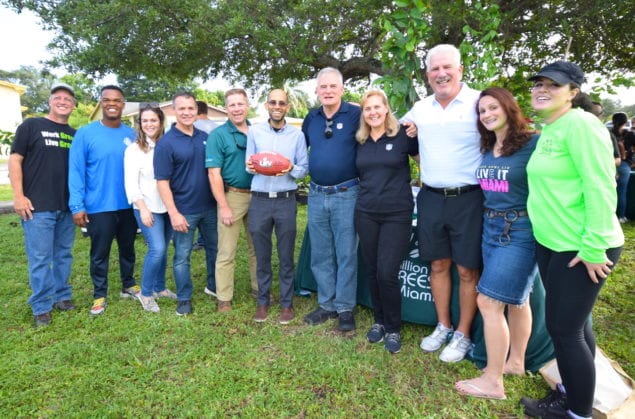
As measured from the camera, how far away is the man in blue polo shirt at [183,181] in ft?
11.9

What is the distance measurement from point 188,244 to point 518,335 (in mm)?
2885

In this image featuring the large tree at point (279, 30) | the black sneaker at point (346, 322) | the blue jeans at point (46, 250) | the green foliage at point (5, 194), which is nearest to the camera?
the black sneaker at point (346, 322)

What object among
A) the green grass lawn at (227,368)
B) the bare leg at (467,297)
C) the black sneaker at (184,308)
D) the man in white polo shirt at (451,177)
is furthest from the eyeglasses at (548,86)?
the black sneaker at (184,308)

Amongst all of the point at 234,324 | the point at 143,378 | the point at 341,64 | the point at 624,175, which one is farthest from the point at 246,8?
the point at 624,175

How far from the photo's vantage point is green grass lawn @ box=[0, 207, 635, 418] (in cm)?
261

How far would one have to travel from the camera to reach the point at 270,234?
12.1 feet

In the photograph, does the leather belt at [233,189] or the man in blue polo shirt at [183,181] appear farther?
the leather belt at [233,189]

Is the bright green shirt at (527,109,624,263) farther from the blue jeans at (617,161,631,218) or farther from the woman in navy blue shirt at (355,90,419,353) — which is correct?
the blue jeans at (617,161,631,218)

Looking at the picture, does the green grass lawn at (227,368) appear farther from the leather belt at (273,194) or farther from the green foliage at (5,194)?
the green foliage at (5,194)

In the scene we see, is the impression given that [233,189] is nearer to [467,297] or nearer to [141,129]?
[141,129]

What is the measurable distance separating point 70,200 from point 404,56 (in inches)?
130

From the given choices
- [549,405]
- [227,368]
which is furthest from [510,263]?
[227,368]

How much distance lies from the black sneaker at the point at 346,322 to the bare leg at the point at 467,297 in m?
0.91

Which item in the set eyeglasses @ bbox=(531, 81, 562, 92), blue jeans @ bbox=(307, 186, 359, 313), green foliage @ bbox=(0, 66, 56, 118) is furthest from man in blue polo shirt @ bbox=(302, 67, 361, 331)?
green foliage @ bbox=(0, 66, 56, 118)
